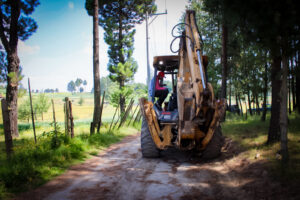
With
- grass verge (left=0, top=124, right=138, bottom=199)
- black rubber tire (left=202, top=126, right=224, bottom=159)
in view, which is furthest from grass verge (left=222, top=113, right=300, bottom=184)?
grass verge (left=0, top=124, right=138, bottom=199)

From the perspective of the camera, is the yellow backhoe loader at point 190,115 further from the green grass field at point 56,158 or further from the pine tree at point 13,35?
the pine tree at point 13,35

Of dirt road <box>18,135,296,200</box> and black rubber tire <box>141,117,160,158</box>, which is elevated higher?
black rubber tire <box>141,117,160,158</box>

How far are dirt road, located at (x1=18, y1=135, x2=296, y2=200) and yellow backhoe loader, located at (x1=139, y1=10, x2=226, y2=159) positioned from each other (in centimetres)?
49

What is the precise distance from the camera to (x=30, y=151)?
5141 millimetres

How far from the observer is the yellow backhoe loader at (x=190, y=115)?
172 inches

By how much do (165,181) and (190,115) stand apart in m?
1.49

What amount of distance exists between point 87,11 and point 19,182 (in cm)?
1759

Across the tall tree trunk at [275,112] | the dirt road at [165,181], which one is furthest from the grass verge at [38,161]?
the tall tree trunk at [275,112]

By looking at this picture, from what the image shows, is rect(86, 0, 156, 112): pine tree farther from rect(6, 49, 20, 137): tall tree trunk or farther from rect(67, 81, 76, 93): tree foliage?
rect(67, 81, 76, 93): tree foliage

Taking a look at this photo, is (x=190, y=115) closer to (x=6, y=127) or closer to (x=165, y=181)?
(x=165, y=181)

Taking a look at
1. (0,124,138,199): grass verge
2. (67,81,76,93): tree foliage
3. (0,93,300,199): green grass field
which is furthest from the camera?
(67,81,76,93): tree foliage

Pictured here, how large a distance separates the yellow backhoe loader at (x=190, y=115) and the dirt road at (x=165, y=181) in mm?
492

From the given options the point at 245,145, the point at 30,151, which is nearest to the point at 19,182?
the point at 30,151

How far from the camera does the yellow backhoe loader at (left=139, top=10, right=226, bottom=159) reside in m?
4.38
